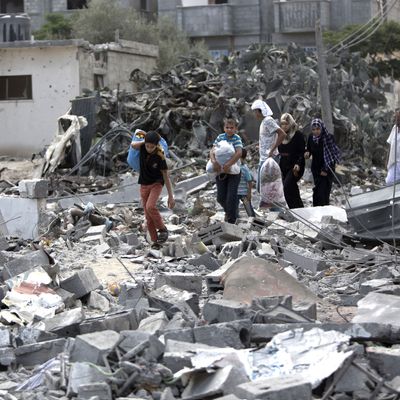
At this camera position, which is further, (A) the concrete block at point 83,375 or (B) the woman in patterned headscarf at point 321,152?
(B) the woman in patterned headscarf at point 321,152

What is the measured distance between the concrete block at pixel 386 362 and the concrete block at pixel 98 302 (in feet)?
8.84

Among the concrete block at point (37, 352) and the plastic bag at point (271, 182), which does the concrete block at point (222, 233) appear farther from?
the concrete block at point (37, 352)

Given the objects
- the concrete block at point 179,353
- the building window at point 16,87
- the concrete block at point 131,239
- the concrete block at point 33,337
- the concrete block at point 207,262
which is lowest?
the concrete block at point 131,239

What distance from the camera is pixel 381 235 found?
33.6 ft

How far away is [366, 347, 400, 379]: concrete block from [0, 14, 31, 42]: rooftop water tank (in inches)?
963

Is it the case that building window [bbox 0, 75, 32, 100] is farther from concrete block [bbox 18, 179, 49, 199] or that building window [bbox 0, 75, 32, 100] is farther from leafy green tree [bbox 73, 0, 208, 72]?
leafy green tree [bbox 73, 0, 208, 72]

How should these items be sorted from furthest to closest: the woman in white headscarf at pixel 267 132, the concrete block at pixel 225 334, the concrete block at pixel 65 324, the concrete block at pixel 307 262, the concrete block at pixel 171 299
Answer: the woman in white headscarf at pixel 267 132 → the concrete block at pixel 307 262 → the concrete block at pixel 171 299 → the concrete block at pixel 65 324 → the concrete block at pixel 225 334

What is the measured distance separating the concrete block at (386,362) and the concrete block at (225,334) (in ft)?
2.53

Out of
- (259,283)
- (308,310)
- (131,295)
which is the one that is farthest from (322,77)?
(308,310)

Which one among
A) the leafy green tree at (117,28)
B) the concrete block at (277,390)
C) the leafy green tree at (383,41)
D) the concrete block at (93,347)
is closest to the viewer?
the concrete block at (277,390)

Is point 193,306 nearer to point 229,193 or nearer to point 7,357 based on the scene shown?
point 7,357

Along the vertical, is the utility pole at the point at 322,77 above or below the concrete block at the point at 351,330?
above

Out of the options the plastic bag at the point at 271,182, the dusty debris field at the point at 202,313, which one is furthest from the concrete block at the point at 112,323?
the plastic bag at the point at 271,182

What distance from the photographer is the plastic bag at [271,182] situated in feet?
40.5
